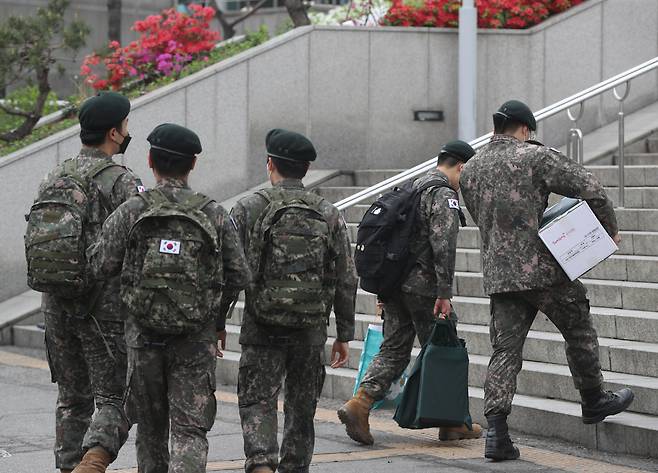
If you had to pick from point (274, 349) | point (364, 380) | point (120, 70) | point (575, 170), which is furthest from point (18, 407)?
point (120, 70)

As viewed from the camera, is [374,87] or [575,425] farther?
[374,87]

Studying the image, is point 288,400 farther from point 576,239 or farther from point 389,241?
point 576,239

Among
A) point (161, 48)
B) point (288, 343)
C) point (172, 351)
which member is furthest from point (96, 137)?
point (161, 48)

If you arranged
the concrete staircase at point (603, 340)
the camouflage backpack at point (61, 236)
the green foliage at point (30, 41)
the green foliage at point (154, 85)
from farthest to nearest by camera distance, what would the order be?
the green foliage at point (30, 41)
the green foliage at point (154, 85)
the concrete staircase at point (603, 340)
the camouflage backpack at point (61, 236)

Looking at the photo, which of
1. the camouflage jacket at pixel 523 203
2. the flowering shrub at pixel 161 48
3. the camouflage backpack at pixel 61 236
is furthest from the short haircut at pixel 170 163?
the flowering shrub at pixel 161 48

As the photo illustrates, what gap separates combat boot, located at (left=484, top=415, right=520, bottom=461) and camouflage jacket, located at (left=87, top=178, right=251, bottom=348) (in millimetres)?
2210

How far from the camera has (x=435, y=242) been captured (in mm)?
8180

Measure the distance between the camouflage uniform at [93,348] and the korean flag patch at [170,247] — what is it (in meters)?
0.70

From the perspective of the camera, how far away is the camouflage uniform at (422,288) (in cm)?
815

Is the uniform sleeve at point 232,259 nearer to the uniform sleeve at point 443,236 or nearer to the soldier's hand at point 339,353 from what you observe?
the soldier's hand at point 339,353

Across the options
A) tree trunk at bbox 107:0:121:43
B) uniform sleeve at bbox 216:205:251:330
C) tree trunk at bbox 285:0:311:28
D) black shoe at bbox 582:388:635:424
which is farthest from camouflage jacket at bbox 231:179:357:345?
tree trunk at bbox 107:0:121:43

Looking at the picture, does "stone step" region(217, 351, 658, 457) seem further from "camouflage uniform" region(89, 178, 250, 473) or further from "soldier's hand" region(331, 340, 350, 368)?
"camouflage uniform" region(89, 178, 250, 473)

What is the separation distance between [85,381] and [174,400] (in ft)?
3.07

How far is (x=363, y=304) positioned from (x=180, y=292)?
18.7 ft
